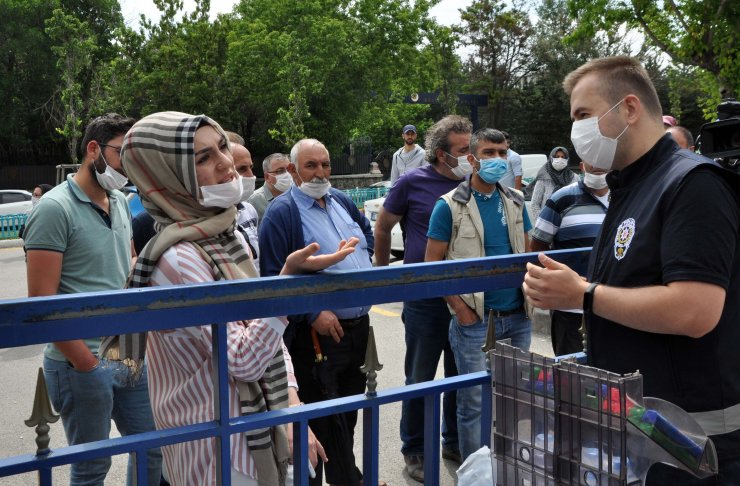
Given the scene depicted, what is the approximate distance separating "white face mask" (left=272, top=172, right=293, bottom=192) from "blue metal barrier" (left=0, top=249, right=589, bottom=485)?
4305 mm

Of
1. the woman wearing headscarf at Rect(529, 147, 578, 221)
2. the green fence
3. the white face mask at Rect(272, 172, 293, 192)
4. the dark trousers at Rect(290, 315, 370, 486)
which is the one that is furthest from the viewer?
the green fence

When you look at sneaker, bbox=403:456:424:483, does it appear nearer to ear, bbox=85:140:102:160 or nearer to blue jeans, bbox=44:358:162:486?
blue jeans, bbox=44:358:162:486

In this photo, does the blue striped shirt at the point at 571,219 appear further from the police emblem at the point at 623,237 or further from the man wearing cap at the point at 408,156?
the man wearing cap at the point at 408,156

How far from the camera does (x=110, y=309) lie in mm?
1578

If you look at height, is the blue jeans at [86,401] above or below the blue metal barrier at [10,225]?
above

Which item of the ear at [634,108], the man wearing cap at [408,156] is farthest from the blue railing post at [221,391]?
the man wearing cap at [408,156]

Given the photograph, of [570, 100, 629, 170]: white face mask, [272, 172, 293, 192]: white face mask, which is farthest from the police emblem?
[272, 172, 293, 192]: white face mask

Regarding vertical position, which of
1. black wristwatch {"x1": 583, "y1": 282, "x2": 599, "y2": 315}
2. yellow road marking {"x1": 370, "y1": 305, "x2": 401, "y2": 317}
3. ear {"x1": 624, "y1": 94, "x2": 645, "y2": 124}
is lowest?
yellow road marking {"x1": 370, "y1": 305, "x2": 401, "y2": 317}

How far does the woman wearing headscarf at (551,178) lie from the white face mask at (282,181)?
4176mm

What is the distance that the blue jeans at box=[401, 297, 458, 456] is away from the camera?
4.43m

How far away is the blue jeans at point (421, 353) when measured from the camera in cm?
443

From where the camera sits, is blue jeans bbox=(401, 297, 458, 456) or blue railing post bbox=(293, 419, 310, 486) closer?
blue railing post bbox=(293, 419, 310, 486)

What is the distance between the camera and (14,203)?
72.5ft

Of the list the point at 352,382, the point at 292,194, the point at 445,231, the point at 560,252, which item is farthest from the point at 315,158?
the point at 560,252
